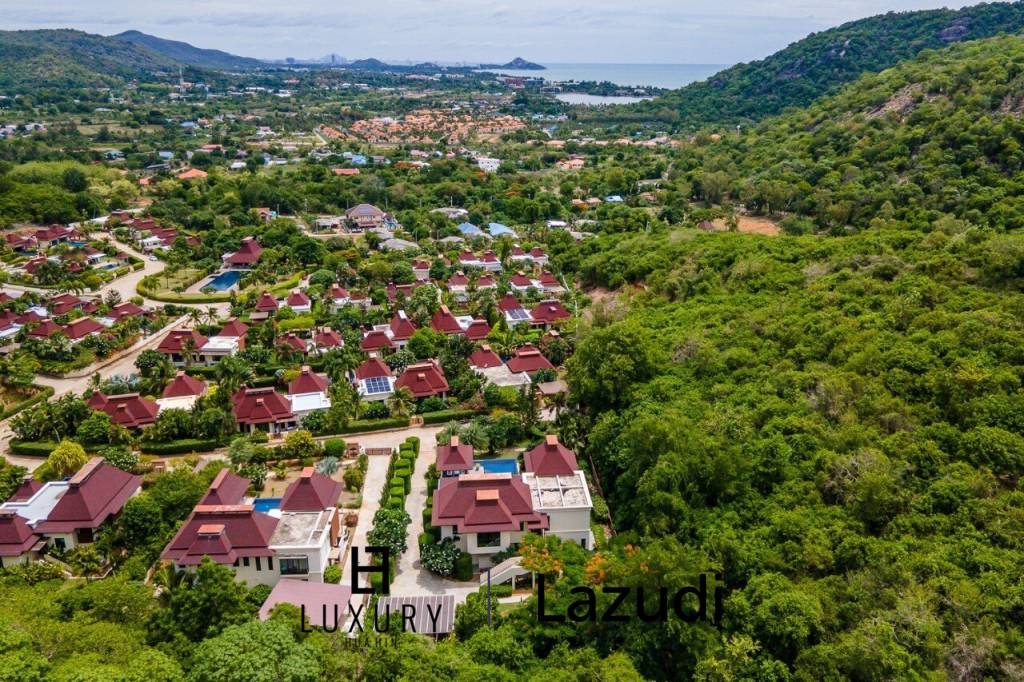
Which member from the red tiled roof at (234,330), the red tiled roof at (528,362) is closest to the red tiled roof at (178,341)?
the red tiled roof at (234,330)

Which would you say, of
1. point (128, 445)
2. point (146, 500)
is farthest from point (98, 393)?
point (146, 500)

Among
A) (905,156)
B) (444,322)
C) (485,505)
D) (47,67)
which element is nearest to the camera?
(485,505)

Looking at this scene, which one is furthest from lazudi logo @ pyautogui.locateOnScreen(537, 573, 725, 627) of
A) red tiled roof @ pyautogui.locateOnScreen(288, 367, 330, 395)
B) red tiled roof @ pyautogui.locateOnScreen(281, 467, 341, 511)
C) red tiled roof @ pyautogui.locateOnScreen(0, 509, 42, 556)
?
red tiled roof @ pyautogui.locateOnScreen(288, 367, 330, 395)

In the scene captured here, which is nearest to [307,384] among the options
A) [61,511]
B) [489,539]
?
[61,511]

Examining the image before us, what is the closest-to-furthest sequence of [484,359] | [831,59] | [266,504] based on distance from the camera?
[266,504] < [484,359] < [831,59]

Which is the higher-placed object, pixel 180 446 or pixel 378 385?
pixel 378 385

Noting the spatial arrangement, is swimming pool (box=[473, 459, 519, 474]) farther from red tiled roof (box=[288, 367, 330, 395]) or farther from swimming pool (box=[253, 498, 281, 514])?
red tiled roof (box=[288, 367, 330, 395])

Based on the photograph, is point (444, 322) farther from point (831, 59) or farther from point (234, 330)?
point (831, 59)
